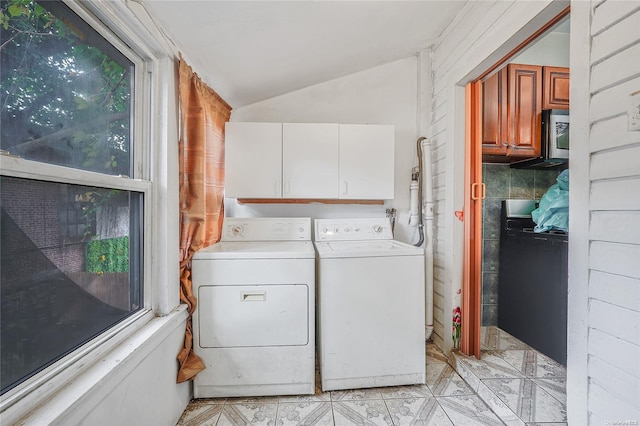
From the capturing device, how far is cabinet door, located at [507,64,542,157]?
1.92 meters

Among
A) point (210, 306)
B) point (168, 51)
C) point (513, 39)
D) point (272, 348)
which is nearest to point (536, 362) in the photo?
point (272, 348)

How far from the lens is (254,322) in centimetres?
150

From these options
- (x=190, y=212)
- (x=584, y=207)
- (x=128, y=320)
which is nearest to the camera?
(x=584, y=207)

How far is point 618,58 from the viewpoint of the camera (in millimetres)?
886

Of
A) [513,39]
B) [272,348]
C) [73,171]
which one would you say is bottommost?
[272,348]

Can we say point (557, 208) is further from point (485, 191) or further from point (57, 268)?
point (57, 268)

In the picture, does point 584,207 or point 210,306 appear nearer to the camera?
point 584,207

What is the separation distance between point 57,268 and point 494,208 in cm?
286

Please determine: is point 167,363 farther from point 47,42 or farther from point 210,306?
point 47,42

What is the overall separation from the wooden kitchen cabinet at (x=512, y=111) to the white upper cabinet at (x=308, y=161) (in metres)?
0.73

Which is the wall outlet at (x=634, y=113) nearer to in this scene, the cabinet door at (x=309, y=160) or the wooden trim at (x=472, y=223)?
the wooden trim at (x=472, y=223)

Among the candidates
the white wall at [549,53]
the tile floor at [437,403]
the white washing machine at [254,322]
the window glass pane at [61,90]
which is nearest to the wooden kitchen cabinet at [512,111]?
the white wall at [549,53]

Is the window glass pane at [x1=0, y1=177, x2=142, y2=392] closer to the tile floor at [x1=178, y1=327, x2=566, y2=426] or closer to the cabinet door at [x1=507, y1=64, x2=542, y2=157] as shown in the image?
the tile floor at [x1=178, y1=327, x2=566, y2=426]

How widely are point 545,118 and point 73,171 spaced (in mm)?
2817
